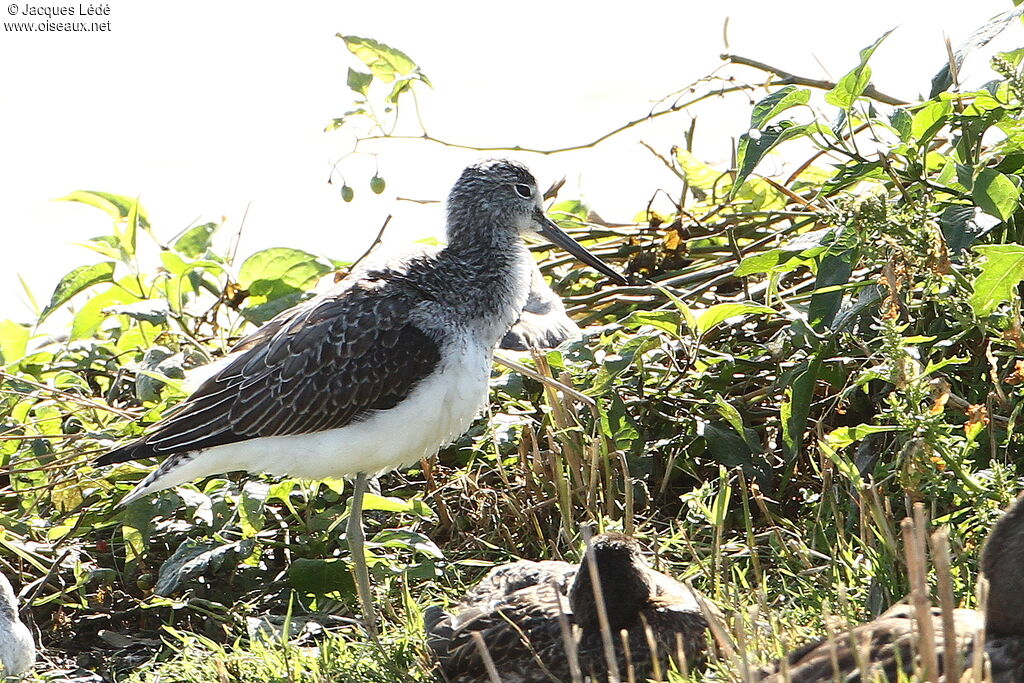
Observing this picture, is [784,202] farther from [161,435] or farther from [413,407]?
[161,435]

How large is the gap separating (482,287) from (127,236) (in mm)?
1901

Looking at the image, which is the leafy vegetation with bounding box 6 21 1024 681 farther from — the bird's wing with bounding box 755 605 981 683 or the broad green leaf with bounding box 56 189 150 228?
the bird's wing with bounding box 755 605 981 683

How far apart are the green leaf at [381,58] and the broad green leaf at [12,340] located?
2173 mm

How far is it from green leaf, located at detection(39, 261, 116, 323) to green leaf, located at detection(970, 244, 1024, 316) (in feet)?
13.1

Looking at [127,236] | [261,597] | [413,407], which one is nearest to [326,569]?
[261,597]

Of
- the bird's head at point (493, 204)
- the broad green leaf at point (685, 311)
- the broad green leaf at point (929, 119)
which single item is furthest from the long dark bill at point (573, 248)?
the broad green leaf at point (929, 119)

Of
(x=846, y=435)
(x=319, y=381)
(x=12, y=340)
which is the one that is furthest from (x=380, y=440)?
(x=12, y=340)

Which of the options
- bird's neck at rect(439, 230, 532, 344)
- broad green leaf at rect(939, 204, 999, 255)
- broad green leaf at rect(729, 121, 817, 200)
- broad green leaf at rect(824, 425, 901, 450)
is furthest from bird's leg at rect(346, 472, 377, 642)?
broad green leaf at rect(939, 204, 999, 255)

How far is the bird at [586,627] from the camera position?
409 centimetres

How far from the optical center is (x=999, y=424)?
447 centimetres

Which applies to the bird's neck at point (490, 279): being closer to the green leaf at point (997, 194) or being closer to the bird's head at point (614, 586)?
the bird's head at point (614, 586)

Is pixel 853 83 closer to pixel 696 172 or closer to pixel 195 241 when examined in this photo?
pixel 696 172

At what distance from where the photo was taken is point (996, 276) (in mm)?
3738

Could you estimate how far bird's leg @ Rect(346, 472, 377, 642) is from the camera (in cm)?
468
